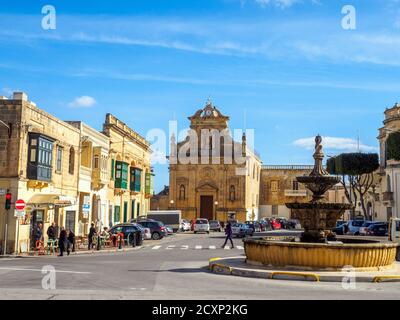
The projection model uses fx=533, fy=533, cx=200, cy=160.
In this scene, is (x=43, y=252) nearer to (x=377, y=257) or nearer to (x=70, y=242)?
(x=70, y=242)

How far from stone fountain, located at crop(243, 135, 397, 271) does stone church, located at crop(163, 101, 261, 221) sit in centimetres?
5079

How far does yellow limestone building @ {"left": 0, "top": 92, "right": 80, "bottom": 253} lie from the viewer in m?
28.0

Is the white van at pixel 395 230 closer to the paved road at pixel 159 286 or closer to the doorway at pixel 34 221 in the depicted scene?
the paved road at pixel 159 286

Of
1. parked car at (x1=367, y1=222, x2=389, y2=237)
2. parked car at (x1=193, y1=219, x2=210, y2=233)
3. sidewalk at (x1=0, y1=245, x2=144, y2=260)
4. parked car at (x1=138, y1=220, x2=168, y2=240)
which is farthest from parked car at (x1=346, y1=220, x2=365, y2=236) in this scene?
sidewalk at (x1=0, y1=245, x2=144, y2=260)

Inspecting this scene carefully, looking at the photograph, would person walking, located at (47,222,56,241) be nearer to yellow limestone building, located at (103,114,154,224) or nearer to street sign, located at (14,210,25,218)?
street sign, located at (14,210,25,218)

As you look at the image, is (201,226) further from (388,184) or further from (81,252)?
(81,252)

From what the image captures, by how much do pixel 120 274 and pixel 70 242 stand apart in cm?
1175

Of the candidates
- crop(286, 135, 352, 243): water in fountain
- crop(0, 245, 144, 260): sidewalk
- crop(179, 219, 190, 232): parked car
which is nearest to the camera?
crop(286, 135, 352, 243): water in fountain

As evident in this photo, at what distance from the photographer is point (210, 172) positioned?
72.3 m

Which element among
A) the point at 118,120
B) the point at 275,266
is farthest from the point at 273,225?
the point at 275,266

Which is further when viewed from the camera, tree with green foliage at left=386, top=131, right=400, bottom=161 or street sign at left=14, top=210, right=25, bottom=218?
tree with green foliage at left=386, top=131, right=400, bottom=161

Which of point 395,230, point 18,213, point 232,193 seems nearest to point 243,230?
point 395,230

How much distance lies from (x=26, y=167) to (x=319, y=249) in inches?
695
